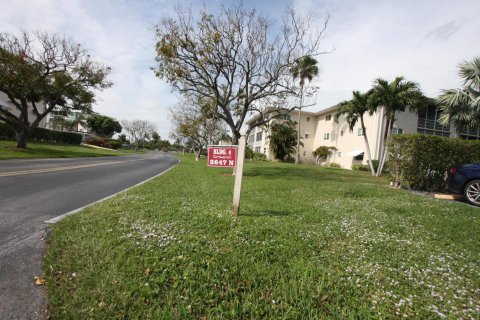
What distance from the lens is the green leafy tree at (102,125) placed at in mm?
80500

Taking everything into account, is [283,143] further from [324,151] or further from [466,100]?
[466,100]

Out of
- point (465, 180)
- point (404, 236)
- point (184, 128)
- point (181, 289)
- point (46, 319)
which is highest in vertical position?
point (184, 128)

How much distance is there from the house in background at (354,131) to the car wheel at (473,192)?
616 inches

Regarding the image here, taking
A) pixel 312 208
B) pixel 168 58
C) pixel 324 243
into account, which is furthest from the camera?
pixel 168 58

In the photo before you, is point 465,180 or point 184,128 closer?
point 465,180

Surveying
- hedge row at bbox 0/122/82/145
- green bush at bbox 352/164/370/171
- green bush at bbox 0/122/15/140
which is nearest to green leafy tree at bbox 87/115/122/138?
hedge row at bbox 0/122/82/145

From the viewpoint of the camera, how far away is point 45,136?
39.9 m

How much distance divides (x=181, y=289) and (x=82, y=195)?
22.1 ft

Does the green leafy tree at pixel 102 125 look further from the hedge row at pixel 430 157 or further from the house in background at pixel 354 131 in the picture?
the hedge row at pixel 430 157

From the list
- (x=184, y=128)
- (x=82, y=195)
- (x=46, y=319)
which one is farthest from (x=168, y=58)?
(x=46, y=319)

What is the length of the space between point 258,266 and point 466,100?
1676 centimetres

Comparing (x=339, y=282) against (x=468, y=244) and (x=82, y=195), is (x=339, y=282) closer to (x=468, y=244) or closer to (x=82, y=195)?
(x=468, y=244)

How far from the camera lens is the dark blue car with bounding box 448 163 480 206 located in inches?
309

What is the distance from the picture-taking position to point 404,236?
4.75m
